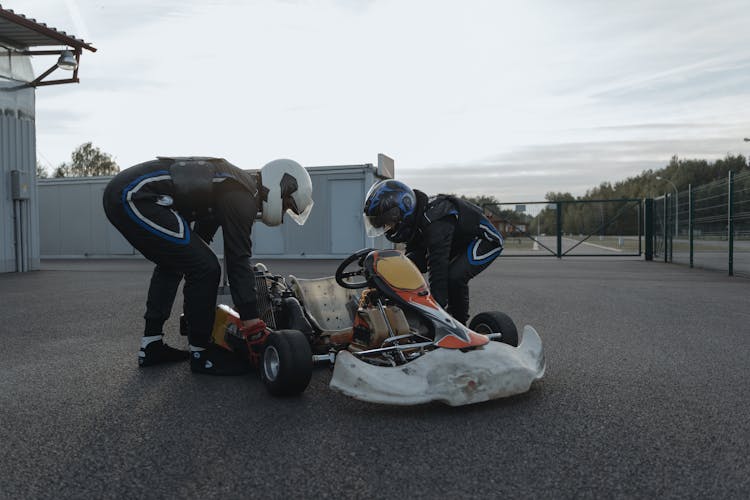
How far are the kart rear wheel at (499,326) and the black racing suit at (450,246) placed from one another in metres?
0.28

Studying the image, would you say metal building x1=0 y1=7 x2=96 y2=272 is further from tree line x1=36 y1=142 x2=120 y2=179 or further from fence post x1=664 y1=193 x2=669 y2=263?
tree line x1=36 y1=142 x2=120 y2=179

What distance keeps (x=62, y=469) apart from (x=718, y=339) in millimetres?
5139

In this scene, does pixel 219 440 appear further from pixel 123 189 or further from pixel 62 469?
pixel 123 189

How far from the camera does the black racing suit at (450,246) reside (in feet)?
14.7

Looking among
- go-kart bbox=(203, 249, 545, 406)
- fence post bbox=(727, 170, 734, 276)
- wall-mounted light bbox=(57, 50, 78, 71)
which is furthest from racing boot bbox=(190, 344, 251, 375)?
wall-mounted light bbox=(57, 50, 78, 71)

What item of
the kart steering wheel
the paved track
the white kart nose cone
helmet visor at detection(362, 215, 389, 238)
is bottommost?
the paved track

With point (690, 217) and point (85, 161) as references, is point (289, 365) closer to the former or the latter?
point (690, 217)

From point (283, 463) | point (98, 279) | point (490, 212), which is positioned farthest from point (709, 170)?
point (283, 463)

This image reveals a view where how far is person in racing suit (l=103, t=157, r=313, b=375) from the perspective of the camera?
399 cm

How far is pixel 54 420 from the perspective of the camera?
3.15 m

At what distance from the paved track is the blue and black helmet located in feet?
3.86

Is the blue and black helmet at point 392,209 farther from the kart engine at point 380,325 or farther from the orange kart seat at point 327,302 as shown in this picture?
the kart engine at point 380,325

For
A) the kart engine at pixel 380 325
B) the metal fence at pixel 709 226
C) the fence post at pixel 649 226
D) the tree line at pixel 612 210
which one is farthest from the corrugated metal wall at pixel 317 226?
the kart engine at pixel 380 325

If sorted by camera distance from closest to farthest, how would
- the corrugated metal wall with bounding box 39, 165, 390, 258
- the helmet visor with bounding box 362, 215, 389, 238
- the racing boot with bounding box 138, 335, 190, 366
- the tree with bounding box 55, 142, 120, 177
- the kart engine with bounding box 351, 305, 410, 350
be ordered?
the kart engine with bounding box 351, 305, 410, 350 < the racing boot with bounding box 138, 335, 190, 366 < the helmet visor with bounding box 362, 215, 389, 238 < the corrugated metal wall with bounding box 39, 165, 390, 258 < the tree with bounding box 55, 142, 120, 177
